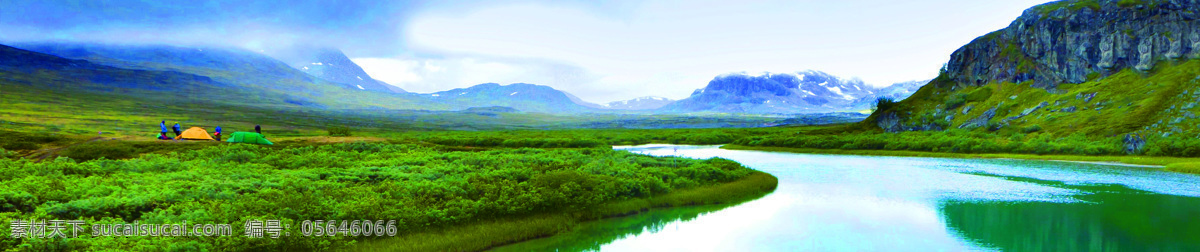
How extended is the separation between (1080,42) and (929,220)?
16719 centimetres

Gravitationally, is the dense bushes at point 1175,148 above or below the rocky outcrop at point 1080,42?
below

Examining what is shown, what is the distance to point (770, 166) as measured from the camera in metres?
65.5

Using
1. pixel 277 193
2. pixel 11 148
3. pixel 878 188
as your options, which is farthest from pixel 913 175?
pixel 11 148

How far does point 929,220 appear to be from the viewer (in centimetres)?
2881

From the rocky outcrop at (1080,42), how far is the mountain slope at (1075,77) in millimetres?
253

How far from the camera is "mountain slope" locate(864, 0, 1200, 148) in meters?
102

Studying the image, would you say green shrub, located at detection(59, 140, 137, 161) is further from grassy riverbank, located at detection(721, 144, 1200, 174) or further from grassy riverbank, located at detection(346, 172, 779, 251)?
grassy riverbank, located at detection(721, 144, 1200, 174)

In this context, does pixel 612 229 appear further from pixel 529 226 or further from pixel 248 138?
pixel 248 138

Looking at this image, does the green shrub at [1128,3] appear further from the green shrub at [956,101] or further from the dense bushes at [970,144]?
the dense bushes at [970,144]

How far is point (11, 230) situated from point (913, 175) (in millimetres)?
59326

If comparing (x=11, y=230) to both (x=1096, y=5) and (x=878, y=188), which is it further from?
(x=1096, y=5)

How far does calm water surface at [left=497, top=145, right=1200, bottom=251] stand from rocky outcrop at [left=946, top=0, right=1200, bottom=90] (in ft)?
387

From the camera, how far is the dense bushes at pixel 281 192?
17141 mm


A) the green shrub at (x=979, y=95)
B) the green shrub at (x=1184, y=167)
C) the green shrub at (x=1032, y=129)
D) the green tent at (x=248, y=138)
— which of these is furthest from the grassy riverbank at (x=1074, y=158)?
the green shrub at (x=979, y=95)
